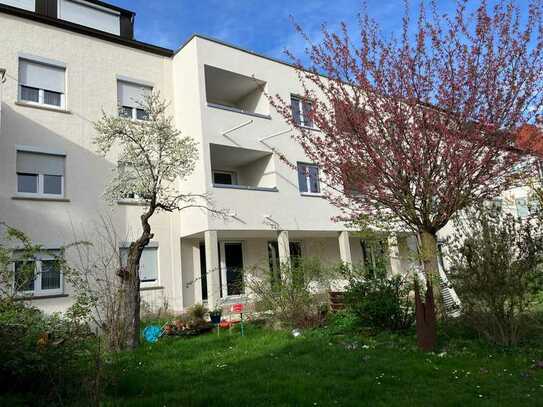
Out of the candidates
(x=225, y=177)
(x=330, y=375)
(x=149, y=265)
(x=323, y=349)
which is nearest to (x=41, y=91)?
(x=149, y=265)

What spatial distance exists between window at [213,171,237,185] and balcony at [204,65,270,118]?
278 cm

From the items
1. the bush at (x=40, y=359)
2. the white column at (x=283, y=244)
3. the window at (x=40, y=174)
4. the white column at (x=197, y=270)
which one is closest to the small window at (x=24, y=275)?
the bush at (x=40, y=359)

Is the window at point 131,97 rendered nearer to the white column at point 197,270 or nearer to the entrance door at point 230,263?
the white column at point 197,270

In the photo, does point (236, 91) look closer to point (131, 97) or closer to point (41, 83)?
point (131, 97)

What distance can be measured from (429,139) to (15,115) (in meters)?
12.7

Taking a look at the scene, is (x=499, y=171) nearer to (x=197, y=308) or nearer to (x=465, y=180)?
(x=465, y=180)

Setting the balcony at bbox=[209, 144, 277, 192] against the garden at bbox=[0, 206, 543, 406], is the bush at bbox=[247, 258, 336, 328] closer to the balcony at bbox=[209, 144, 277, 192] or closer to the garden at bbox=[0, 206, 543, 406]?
the garden at bbox=[0, 206, 543, 406]

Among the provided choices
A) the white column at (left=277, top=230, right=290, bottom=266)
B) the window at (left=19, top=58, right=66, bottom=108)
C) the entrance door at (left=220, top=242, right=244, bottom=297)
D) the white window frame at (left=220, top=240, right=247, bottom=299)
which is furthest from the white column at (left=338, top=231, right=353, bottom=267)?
the window at (left=19, top=58, right=66, bottom=108)

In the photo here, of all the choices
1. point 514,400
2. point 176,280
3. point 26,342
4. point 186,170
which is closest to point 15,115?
point 186,170

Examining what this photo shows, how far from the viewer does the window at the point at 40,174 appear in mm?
13852

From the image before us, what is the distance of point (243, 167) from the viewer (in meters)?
19.4

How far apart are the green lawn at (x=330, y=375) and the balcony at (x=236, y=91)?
11203mm

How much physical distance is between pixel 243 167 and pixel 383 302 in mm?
11402

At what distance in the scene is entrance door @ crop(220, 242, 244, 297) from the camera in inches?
654
